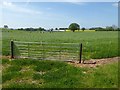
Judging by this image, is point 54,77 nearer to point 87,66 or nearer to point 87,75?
point 87,75

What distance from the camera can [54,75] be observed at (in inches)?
Answer: 623

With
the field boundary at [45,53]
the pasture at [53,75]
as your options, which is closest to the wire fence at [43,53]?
the field boundary at [45,53]

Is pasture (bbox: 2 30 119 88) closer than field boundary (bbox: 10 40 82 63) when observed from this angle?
Yes

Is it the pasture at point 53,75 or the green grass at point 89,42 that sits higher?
the green grass at point 89,42

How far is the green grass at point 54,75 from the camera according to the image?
46.4ft

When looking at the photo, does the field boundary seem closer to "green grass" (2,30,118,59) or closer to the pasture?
the pasture

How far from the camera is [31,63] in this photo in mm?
19344

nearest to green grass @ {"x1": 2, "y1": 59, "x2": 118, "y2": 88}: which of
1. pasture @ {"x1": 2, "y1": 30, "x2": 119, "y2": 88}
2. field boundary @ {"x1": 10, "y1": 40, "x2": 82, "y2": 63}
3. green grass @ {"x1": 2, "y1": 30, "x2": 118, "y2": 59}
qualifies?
pasture @ {"x1": 2, "y1": 30, "x2": 119, "y2": 88}

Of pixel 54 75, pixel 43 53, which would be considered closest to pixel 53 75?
pixel 54 75

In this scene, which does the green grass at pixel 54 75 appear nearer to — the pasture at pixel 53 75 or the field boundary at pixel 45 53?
the pasture at pixel 53 75

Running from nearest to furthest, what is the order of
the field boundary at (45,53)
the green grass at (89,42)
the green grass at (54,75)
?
1. the green grass at (54,75)
2. the field boundary at (45,53)
3. the green grass at (89,42)

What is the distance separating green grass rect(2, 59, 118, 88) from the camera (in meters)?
14.1

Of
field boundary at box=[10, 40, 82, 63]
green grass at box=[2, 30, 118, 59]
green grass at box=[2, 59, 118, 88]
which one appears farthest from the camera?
green grass at box=[2, 30, 118, 59]

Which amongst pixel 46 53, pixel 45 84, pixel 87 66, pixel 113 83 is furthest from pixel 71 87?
pixel 46 53
